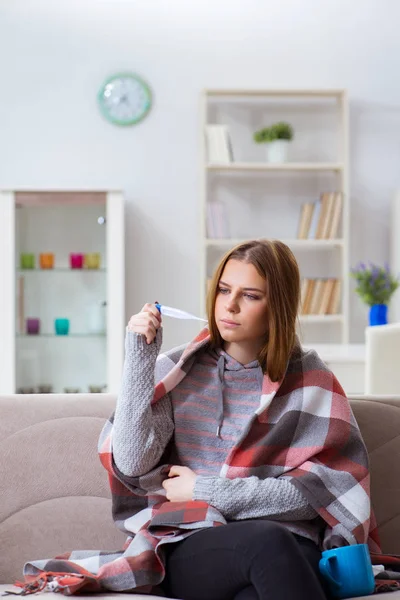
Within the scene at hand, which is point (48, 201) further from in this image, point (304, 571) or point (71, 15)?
point (304, 571)

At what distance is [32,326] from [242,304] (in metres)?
3.35

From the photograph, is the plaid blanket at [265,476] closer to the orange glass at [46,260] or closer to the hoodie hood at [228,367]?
the hoodie hood at [228,367]

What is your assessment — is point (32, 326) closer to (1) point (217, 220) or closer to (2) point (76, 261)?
(2) point (76, 261)

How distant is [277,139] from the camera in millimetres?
5145

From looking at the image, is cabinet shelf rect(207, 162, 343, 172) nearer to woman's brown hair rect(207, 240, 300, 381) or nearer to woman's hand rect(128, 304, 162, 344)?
woman's brown hair rect(207, 240, 300, 381)

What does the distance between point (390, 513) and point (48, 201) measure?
3429 mm

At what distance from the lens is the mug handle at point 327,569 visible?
5.62 feet

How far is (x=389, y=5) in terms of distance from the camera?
5.40 metres

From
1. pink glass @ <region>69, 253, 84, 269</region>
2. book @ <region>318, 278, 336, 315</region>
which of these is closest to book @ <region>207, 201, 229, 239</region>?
→ book @ <region>318, 278, 336, 315</region>

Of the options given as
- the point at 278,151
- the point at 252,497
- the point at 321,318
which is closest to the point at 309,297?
the point at 321,318

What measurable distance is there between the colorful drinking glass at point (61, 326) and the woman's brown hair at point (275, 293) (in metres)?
3.26

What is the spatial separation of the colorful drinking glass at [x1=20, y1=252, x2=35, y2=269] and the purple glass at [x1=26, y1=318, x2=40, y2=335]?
0.30 m

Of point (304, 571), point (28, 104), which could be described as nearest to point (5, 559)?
point (304, 571)

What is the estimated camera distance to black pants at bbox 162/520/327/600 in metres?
1.56
